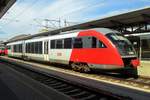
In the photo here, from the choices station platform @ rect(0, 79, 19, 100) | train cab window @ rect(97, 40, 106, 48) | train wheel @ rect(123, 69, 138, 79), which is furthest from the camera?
train wheel @ rect(123, 69, 138, 79)

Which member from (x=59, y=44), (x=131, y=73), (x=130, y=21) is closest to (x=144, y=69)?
(x=131, y=73)

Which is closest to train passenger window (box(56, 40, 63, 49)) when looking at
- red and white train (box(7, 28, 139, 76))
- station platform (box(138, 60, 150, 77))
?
red and white train (box(7, 28, 139, 76))

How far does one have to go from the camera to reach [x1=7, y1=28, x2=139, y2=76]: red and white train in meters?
17.5

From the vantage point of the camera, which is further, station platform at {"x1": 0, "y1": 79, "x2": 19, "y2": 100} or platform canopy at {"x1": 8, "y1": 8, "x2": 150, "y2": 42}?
platform canopy at {"x1": 8, "y1": 8, "x2": 150, "y2": 42}

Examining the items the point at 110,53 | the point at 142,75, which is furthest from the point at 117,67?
the point at 142,75

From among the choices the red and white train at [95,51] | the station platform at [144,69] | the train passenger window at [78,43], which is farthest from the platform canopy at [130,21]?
the station platform at [144,69]

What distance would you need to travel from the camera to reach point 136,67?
60.5 ft

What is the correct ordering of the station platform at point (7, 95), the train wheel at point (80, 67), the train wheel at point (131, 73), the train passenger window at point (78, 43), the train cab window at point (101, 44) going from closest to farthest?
the station platform at point (7, 95), the train cab window at point (101, 44), the train wheel at point (131, 73), the train wheel at point (80, 67), the train passenger window at point (78, 43)

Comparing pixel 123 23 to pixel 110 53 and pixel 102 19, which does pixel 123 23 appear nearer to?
pixel 102 19

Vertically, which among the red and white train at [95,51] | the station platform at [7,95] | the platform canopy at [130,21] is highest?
the platform canopy at [130,21]

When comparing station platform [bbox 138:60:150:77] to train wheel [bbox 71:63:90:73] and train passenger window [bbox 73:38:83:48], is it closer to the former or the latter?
train wheel [bbox 71:63:90:73]

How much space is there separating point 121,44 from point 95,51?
1736mm

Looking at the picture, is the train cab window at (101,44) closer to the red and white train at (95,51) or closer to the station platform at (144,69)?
the red and white train at (95,51)

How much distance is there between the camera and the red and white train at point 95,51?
1755cm
